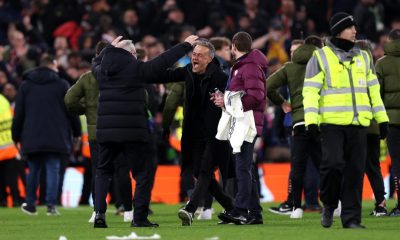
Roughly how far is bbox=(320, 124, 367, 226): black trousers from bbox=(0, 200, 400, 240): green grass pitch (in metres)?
0.31

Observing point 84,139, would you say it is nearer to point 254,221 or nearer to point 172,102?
point 172,102

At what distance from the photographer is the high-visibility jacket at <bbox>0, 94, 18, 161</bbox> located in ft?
→ 72.8

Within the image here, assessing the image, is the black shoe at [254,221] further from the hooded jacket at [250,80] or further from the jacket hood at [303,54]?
the jacket hood at [303,54]

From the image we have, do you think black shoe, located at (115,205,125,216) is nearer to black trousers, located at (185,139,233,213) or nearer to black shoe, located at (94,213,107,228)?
black trousers, located at (185,139,233,213)

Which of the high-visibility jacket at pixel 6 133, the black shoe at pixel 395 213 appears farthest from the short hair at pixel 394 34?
the high-visibility jacket at pixel 6 133

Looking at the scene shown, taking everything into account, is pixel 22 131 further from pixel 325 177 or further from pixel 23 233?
pixel 325 177

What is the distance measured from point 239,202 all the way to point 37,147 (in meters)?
5.72

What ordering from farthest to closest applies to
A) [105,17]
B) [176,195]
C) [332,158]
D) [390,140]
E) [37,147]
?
[105,17]
[176,195]
[37,147]
[390,140]
[332,158]

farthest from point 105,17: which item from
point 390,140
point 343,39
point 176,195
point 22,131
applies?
point 343,39

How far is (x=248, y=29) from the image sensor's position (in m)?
28.4

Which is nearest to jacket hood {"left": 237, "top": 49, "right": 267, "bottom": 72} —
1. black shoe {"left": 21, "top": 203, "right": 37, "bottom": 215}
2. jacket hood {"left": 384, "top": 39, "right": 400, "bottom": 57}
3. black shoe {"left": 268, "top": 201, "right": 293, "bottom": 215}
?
jacket hood {"left": 384, "top": 39, "right": 400, "bottom": 57}

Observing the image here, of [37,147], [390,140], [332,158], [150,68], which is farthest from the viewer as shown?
[37,147]

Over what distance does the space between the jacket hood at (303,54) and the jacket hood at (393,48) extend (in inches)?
38.4

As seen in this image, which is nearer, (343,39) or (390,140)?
(343,39)
